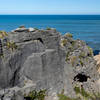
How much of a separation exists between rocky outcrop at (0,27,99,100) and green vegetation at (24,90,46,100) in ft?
1.55

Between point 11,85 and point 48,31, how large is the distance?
8265 mm

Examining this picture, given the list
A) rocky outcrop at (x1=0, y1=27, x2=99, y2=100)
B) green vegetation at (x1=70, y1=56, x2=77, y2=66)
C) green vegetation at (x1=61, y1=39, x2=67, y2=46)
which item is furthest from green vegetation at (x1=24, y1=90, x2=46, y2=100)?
green vegetation at (x1=61, y1=39, x2=67, y2=46)

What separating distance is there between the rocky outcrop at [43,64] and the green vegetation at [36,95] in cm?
47

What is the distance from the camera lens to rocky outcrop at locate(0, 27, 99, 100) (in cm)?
2333

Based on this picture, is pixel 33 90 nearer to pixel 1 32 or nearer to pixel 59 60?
pixel 59 60

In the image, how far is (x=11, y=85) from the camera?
2373 centimetres

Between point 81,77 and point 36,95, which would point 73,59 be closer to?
point 81,77

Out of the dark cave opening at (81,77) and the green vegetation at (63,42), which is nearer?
the dark cave opening at (81,77)

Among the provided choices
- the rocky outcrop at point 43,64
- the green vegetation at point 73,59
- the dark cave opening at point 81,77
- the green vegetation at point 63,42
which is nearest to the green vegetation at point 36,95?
the rocky outcrop at point 43,64

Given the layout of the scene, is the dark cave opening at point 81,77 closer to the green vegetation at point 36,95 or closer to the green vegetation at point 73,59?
the green vegetation at point 73,59

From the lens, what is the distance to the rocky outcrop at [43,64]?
76.5ft

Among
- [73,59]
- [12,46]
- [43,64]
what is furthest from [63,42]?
[12,46]

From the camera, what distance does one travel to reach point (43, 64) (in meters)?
25.5

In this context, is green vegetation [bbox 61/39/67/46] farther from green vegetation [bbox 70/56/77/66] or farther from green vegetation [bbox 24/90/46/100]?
green vegetation [bbox 24/90/46/100]
